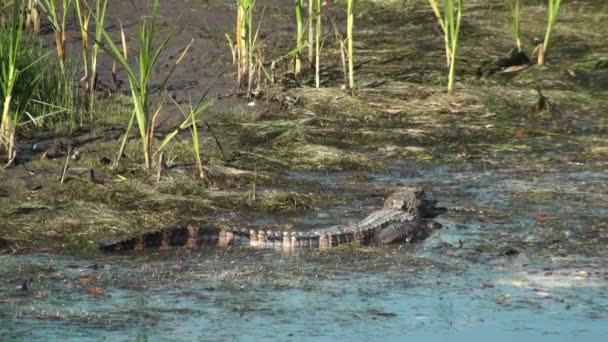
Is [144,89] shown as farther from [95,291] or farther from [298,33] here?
[298,33]

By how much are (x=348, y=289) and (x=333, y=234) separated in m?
0.94

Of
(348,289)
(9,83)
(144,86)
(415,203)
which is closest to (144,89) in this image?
(144,86)

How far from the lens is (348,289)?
6.66m

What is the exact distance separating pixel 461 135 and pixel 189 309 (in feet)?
14.6

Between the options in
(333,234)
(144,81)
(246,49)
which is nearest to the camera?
(333,234)

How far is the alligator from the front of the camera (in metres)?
7.33

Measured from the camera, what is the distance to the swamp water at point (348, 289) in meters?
6.01

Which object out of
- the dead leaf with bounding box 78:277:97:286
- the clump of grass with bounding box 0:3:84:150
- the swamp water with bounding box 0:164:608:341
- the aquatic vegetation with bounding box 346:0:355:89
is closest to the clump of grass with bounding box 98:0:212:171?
the clump of grass with bounding box 0:3:84:150

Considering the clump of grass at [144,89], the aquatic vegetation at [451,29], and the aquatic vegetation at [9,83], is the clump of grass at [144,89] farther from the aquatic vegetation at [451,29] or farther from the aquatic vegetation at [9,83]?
the aquatic vegetation at [451,29]

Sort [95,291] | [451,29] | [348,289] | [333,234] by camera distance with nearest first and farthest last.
Answer: [95,291]
[348,289]
[333,234]
[451,29]

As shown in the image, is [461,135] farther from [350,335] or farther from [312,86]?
[350,335]

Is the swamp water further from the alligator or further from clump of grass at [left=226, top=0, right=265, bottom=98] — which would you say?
clump of grass at [left=226, top=0, right=265, bottom=98]

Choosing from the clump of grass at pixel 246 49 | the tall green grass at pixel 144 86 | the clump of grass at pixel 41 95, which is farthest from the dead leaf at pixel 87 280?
the clump of grass at pixel 246 49

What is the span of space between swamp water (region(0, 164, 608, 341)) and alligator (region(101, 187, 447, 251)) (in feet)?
0.25
